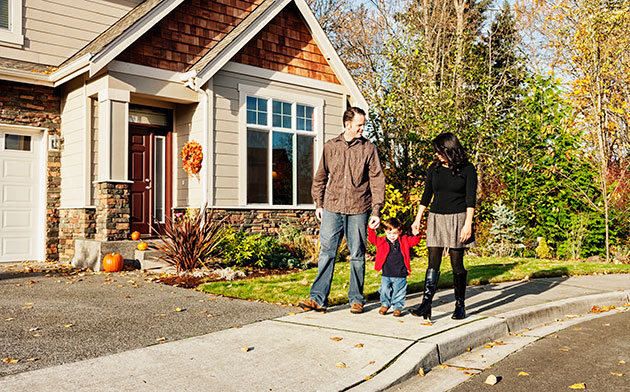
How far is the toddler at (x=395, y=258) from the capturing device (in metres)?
6.16

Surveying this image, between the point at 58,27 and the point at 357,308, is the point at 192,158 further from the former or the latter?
the point at 357,308

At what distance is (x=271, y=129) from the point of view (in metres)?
12.9

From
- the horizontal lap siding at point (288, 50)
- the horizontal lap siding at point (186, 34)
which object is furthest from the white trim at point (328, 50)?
the horizontal lap siding at point (186, 34)

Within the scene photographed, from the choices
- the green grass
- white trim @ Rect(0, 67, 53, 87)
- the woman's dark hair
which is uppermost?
white trim @ Rect(0, 67, 53, 87)

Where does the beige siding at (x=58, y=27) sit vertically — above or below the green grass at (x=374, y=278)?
above

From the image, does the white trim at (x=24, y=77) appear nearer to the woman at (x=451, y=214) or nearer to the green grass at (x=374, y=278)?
the green grass at (x=374, y=278)

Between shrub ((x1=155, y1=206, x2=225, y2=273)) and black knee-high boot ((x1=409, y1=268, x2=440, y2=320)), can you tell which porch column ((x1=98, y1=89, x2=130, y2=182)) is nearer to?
shrub ((x1=155, y1=206, x2=225, y2=273))

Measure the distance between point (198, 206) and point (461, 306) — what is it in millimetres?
7150

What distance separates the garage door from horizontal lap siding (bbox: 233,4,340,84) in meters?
4.68

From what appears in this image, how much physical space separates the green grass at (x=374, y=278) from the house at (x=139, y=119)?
3.07 meters

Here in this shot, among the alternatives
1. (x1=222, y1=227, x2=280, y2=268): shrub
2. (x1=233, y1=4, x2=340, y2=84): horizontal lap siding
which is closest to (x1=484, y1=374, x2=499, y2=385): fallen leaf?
(x1=222, y1=227, x2=280, y2=268): shrub

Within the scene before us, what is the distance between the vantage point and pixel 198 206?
11914 mm

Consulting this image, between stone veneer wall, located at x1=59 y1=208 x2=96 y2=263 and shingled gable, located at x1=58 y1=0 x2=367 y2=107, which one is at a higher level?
shingled gable, located at x1=58 y1=0 x2=367 y2=107

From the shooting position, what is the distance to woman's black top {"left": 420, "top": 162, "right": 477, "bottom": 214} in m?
5.93
